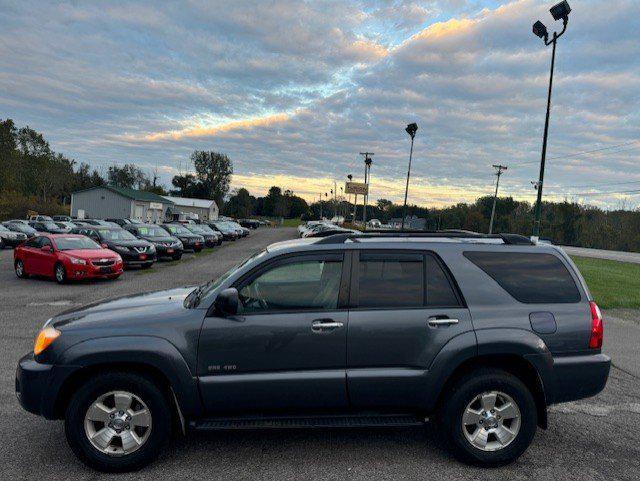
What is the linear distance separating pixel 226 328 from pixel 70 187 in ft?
326

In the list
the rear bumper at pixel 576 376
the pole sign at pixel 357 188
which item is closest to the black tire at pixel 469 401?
the rear bumper at pixel 576 376

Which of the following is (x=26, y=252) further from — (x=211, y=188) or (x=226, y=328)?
(x=211, y=188)

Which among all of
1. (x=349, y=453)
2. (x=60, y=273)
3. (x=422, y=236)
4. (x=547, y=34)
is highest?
(x=547, y=34)

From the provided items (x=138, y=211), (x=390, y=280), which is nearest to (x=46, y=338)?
(x=390, y=280)

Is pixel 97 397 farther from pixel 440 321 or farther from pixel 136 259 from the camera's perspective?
pixel 136 259

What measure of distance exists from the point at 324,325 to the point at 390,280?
2.14ft

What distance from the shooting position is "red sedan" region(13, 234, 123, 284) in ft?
43.0

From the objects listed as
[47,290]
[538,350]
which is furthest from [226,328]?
[47,290]

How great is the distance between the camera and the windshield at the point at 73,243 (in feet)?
45.1

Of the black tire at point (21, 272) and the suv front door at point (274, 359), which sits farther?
the black tire at point (21, 272)

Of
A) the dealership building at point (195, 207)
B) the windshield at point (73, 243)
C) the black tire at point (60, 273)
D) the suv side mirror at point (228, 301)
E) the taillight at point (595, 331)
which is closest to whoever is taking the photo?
the suv side mirror at point (228, 301)

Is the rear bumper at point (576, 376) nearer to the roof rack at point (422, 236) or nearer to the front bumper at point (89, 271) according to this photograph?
the roof rack at point (422, 236)

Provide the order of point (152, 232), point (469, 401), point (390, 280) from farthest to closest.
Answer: point (152, 232), point (390, 280), point (469, 401)

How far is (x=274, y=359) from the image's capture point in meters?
3.49
